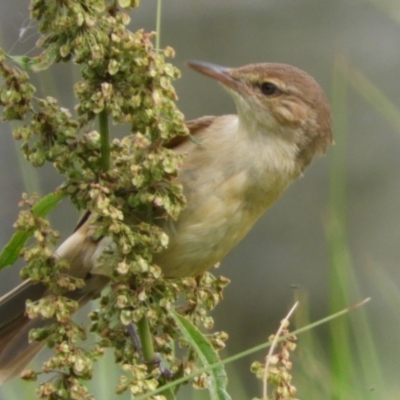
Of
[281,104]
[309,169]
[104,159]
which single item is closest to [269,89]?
[281,104]

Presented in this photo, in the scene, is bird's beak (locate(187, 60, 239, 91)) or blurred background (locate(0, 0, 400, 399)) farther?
blurred background (locate(0, 0, 400, 399))

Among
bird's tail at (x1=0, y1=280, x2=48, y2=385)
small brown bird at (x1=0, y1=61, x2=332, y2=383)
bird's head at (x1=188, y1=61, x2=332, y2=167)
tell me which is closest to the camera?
small brown bird at (x1=0, y1=61, x2=332, y2=383)

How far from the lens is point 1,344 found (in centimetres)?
350

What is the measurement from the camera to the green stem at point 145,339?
246cm

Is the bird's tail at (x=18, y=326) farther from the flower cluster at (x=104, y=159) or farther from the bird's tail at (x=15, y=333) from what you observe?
the flower cluster at (x=104, y=159)

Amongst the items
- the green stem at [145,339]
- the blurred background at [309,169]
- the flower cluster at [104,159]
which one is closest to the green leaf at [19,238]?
the flower cluster at [104,159]

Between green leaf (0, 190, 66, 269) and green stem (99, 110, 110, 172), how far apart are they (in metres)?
0.12

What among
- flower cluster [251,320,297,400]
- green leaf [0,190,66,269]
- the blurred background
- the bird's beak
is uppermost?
the blurred background

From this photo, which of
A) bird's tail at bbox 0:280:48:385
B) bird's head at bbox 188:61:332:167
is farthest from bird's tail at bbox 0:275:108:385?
bird's head at bbox 188:61:332:167

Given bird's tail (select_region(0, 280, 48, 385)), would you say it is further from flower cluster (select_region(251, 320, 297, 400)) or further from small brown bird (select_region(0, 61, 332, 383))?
flower cluster (select_region(251, 320, 297, 400))

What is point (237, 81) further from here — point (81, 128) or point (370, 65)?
point (370, 65)

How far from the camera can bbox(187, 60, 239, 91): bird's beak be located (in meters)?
3.37

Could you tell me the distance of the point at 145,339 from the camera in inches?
97.4

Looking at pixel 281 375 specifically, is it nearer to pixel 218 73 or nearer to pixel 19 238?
pixel 19 238
